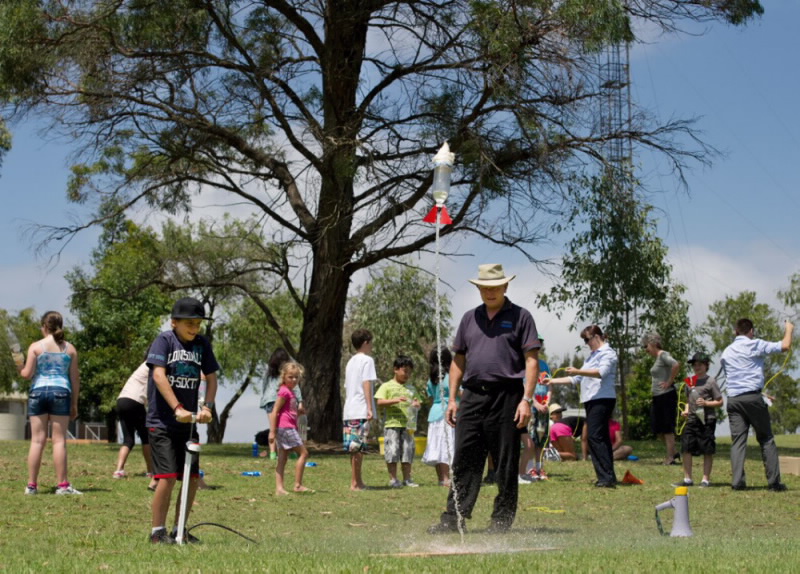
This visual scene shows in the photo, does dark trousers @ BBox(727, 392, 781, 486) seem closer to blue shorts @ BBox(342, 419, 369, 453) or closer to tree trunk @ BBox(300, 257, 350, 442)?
blue shorts @ BBox(342, 419, 369, 453)

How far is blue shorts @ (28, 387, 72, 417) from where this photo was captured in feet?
34.8

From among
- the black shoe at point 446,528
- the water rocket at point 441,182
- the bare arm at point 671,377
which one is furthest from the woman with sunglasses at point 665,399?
the black shoe at point 446,528

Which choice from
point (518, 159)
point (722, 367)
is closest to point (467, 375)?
point (722, 367)

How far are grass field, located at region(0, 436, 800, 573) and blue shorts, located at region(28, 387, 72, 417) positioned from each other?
884mm

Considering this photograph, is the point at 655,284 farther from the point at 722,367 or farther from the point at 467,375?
the point at 467,375

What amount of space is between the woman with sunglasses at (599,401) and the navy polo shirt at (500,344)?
401 centimetres

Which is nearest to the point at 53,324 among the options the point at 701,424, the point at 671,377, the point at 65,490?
the point at 65,490

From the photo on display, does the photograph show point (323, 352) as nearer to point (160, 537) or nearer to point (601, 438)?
point (601, 438)

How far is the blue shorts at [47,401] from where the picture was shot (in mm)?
10617

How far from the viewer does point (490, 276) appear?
811 centimetres

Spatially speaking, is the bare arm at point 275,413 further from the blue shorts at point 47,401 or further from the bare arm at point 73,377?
the blue shorts at point 47,401

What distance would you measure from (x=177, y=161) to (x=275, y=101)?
308 centimetres

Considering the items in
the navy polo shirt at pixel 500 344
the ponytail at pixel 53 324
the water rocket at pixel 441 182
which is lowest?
the navy polo shirt at pixel 500 344

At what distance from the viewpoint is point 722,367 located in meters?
12.2
